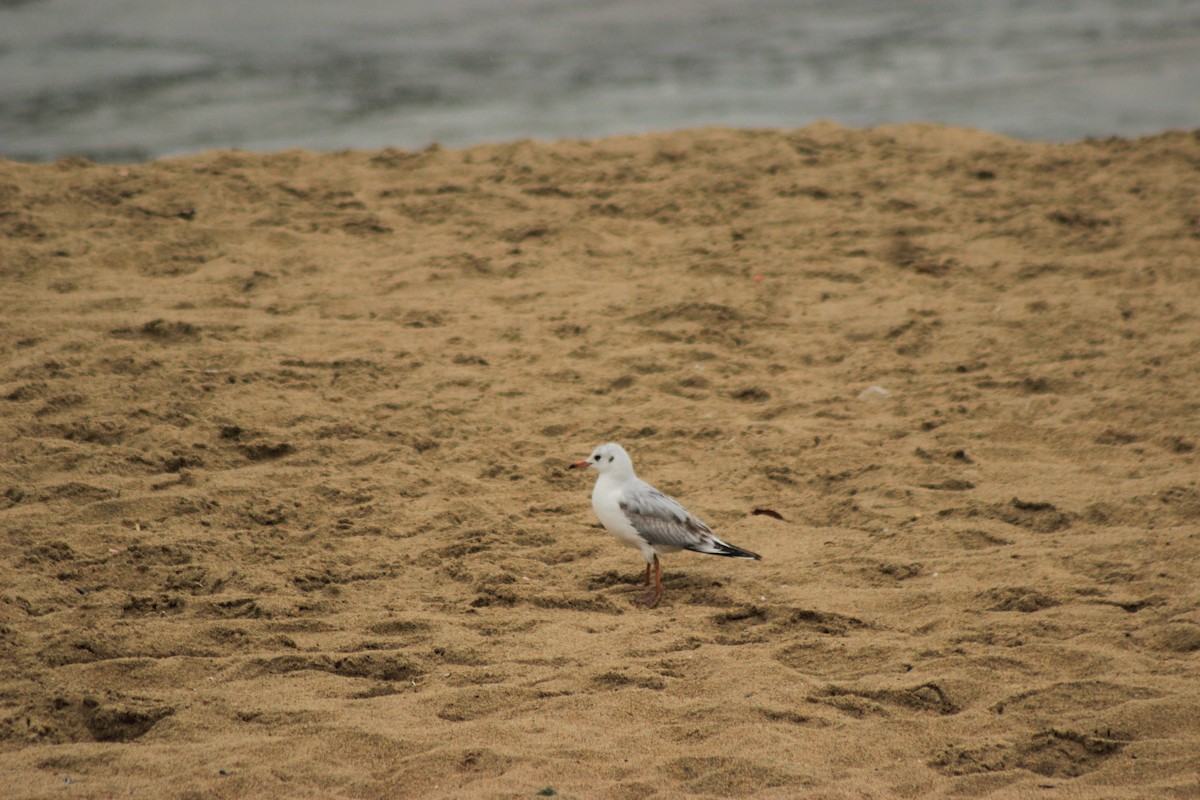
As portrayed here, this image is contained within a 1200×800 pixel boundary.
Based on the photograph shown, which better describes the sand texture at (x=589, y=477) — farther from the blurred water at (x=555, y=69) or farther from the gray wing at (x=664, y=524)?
the blurred water at (x=555, y=69)

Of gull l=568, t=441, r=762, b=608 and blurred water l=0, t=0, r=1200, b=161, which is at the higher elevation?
blurred water l=0, t=0, r=1200, b=161

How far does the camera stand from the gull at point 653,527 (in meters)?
4.21

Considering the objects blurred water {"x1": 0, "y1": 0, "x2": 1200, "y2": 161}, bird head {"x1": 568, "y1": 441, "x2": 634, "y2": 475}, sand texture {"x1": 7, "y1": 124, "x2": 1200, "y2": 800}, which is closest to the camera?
sand texture {"x1": 7, "y1": 124, "x2": 1200, "y2": 800}

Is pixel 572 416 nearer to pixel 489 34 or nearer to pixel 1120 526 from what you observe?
pixel 1120 526

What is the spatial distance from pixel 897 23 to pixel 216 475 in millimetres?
12518

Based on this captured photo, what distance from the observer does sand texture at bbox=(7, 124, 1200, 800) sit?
3.31 meters

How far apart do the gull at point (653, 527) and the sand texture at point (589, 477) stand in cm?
16

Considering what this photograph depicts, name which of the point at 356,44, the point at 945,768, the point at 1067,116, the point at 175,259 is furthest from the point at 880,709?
the point at 356,44

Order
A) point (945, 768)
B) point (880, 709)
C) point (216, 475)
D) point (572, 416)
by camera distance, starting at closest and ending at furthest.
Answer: point (945, 768), point (880, 709), point (216, 475), point (572, 416)

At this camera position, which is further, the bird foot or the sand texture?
the bird foot

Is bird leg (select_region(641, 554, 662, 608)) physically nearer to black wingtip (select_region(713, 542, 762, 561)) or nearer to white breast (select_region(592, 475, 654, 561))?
white breast (select_region(592, 475, 654, 561))

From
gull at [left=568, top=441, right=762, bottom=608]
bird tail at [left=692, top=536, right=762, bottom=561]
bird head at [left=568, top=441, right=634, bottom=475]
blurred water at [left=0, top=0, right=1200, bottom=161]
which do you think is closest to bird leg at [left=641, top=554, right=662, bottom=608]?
gull at [left=568, top=441, right=762, bottom=608]

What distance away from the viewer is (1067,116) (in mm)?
10633

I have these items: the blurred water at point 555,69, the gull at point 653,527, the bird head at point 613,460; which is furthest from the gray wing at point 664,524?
the blurred water at point 555,69
